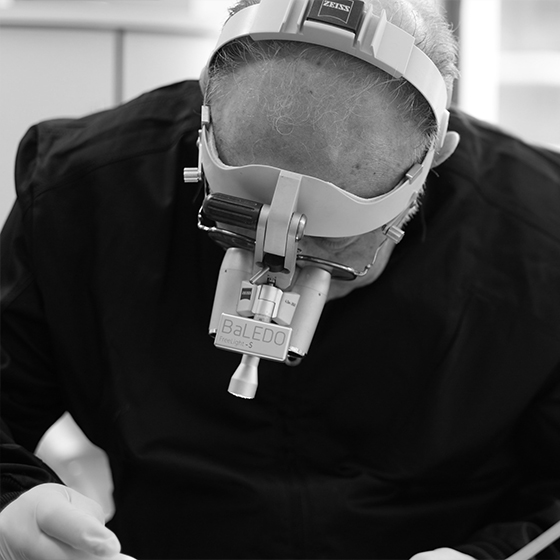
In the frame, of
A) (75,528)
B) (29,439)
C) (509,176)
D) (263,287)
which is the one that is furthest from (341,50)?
(29,439)

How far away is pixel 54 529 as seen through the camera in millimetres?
936

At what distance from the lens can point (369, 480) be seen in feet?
4.02

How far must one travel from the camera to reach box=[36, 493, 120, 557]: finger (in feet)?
2.96

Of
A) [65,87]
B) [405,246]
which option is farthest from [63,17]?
[405,246]

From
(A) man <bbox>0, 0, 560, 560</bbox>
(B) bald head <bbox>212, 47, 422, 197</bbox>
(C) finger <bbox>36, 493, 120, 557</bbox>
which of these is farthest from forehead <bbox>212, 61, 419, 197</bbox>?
(C) finger <bbox>36, 493, 120, 557</bbox>

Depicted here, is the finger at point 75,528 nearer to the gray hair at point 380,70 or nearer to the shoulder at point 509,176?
the gray hair at point 380,70

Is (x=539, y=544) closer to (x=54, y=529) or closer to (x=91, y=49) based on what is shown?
(x=54, y=529)

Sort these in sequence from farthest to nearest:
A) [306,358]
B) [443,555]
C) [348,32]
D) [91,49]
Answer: [91,49], [306,358], [443,555], [348,32]

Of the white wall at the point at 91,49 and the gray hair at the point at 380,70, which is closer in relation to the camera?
the gray hair at the point at 380,70

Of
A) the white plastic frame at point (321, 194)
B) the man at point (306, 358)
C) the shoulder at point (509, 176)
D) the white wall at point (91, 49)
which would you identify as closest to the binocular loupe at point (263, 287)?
the white plastic frame at point (321, 194)

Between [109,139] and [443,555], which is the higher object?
[109,139]

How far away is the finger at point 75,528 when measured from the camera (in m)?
0.90

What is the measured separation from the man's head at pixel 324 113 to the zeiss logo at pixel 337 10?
3cm

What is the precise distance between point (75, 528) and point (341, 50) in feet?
1.88
